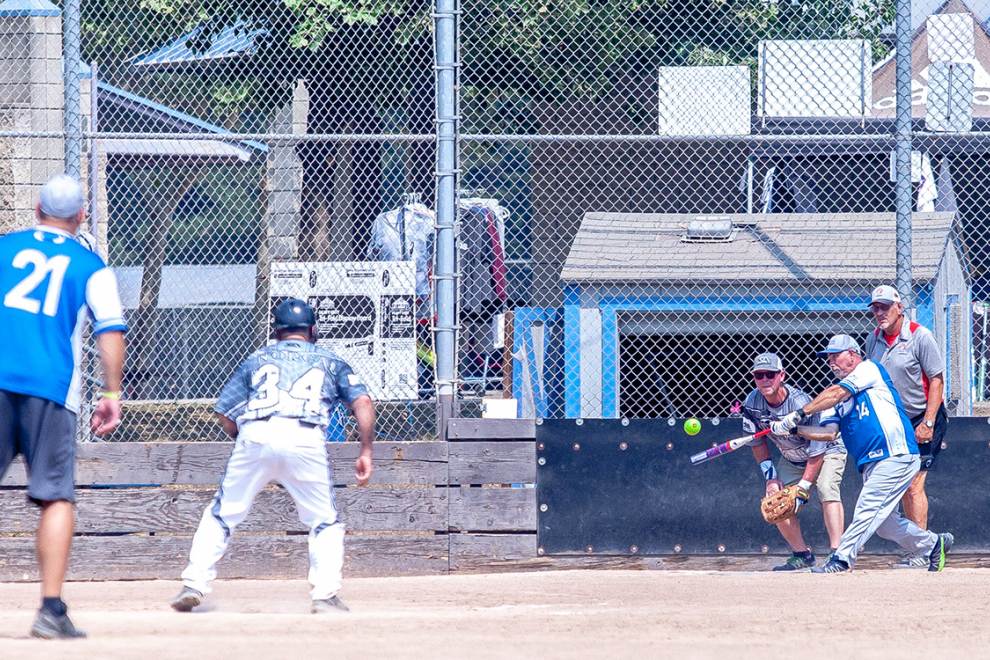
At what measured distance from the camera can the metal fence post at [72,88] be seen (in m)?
9.19

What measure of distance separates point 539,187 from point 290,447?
5.34 meters

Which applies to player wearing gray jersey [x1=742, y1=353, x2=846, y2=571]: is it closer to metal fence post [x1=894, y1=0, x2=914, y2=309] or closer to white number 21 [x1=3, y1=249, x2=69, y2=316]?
metal fence post [x1=894, y1=0, x2=914, y2=309]

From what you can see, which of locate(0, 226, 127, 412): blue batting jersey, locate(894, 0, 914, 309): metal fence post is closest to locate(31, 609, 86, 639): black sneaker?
Answer: locate(0, 226, 127, 412): blue batting jersey

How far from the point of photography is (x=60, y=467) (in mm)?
5719

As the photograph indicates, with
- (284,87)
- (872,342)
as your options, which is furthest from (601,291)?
(284,87)

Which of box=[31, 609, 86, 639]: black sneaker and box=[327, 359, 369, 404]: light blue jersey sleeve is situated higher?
box=[327, 359, 369, 404]: light blue jersey sleeve

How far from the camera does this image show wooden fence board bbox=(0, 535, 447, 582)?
9328 mm

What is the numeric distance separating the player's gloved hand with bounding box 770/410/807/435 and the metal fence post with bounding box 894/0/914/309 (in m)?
1.05

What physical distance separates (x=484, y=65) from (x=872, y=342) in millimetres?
3854

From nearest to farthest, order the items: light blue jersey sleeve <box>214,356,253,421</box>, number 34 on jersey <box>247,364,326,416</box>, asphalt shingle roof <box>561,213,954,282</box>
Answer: number 34 on jersey <box>247,364,326,416</box> → light blue jersey sleeve <box>214,356,253,421</box> → asphalt shingle roof <box>561,213,954,282</box>

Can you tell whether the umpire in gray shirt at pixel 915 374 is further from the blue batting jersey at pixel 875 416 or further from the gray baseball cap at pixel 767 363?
the gray baseball cap at pixel 767 363

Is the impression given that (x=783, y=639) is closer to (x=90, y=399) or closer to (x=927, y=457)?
(x=927, y=457)

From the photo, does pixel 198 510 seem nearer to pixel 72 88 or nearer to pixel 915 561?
pixel 72 88

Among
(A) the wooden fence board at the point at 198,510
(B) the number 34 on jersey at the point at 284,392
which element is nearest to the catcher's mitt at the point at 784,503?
(A) the wooden fence board at the point at 198,510
